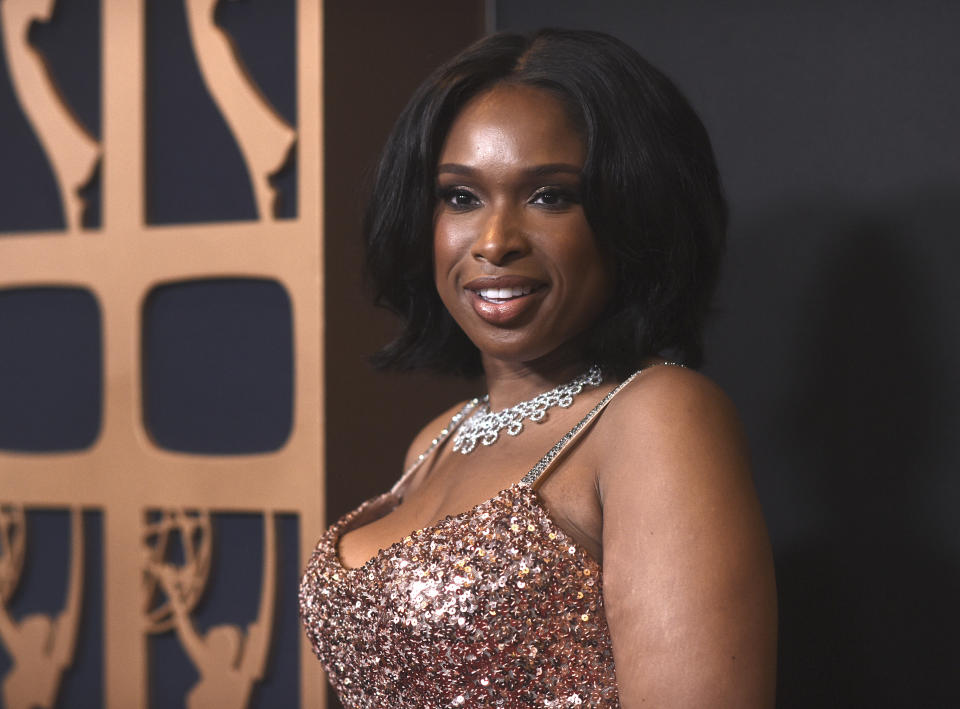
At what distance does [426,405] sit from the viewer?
6.32 ft

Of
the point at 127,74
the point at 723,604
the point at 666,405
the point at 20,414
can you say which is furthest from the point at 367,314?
the point at 723,604

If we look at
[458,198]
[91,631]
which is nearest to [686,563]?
[458,198]

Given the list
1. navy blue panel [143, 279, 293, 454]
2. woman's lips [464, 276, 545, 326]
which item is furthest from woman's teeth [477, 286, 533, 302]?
navy blue panel [143, 279, 293, 454]

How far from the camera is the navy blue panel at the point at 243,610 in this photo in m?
1.73

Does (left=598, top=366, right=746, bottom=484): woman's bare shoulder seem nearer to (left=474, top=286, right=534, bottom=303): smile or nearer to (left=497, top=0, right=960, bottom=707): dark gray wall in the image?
(left=474, top=286, right=534, bottom=303): smile

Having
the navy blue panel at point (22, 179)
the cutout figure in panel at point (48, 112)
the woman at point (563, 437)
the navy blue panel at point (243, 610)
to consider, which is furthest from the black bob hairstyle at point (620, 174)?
the navy blue panel at point (22, 179)

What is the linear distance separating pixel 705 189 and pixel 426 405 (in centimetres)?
86

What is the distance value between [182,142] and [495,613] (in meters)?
1.06

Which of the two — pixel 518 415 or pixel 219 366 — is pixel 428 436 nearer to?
pixel 518 415

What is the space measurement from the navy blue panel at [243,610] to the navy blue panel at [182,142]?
0.49 metres

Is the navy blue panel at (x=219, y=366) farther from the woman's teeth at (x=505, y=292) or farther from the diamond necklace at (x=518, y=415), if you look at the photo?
the woman's teeth at (x=505, y=292)

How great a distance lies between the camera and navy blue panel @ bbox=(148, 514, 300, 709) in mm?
1733

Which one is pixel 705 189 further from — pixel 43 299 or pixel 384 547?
pixel 43 299

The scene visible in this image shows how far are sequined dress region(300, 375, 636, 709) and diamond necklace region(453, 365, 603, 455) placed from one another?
0.09 metres
